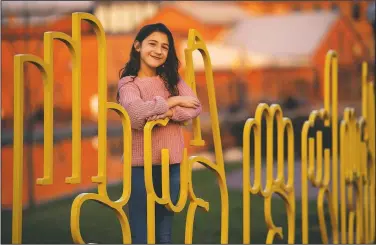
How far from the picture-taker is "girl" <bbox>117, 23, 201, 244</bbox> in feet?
12.2

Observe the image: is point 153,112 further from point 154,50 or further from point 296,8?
point 296,8

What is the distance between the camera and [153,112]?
3650mm

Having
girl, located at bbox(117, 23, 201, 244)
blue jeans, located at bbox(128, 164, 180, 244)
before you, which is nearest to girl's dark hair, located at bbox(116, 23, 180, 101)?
girl, located at bbox(117, 23, 201, 244)

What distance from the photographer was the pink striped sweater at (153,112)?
3.67 meters

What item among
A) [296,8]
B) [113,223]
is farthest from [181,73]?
[296,8]

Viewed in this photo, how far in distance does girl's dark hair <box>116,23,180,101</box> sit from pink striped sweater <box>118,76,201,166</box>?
3cm

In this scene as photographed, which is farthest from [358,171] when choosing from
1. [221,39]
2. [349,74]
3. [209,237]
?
[221,39]

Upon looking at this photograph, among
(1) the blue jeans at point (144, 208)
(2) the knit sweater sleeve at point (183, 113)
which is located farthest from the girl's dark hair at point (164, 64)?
(1) the blue jeans at point (144, 208)

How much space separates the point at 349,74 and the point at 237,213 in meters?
28.3

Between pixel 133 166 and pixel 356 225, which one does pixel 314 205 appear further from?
pixel 133 166

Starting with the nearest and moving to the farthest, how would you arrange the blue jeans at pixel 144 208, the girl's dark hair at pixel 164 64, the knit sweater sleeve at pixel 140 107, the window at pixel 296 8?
1. the knit sweater sleeve at pixel 140 107
2. the blue jeans at pixel 144 208
3. the girl's dark hair at pixel 164 64
4. the window at pixel 296 8

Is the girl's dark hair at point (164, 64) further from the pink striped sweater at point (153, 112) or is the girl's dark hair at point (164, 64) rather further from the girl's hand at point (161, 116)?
the girl's hand at point (161, 116)

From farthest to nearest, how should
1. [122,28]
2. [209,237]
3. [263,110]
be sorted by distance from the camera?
[122,28]
[209,237]
[263,110]

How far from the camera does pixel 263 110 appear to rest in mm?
4305
